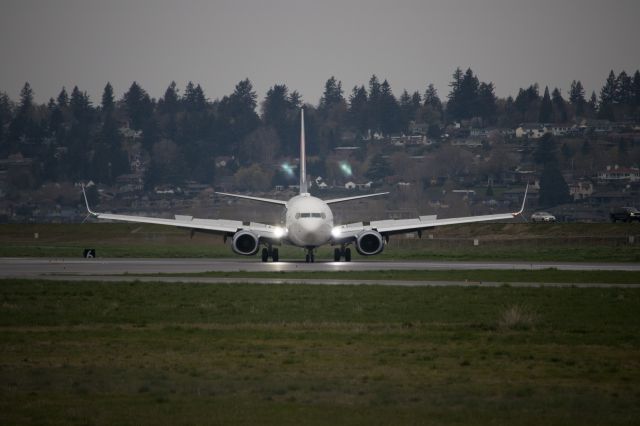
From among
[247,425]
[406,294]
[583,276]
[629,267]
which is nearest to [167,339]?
[247,425]

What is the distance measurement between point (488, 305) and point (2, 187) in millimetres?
169784

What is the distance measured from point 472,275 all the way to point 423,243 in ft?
123

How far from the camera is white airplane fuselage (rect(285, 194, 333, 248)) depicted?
200 ft

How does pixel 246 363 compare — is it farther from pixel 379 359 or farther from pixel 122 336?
pixel 122 336

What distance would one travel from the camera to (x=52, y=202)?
19650 cm

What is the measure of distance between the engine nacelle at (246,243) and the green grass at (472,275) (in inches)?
511

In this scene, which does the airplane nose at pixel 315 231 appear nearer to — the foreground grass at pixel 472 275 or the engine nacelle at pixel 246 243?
the engine nacelle at pixel 246 243

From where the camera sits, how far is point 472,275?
156ft

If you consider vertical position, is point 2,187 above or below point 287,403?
above

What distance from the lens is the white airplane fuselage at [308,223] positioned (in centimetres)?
6103

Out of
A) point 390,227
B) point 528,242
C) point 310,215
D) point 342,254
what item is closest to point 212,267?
point 310,215

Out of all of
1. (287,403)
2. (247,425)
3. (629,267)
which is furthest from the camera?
(629,267)

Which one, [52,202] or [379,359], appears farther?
[52,202]

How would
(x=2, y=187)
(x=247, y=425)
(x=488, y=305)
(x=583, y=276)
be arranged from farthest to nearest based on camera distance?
(x=2, y=187) → (x=583, y=276) → (x=488, y=305) → (x=247, y=425)
